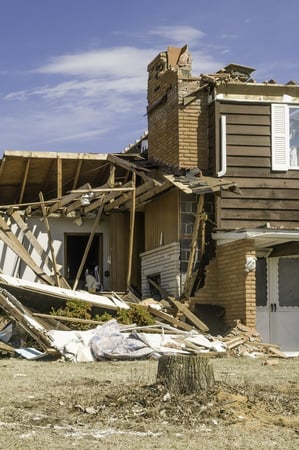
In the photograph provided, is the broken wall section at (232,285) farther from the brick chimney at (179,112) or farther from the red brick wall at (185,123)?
the brick chimney at (179,112)

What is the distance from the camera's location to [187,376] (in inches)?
367

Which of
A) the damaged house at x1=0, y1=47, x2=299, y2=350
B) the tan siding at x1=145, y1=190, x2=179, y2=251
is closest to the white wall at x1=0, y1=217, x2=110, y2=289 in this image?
the damaged house at x1=0, y1=47, x2=299, y2=350

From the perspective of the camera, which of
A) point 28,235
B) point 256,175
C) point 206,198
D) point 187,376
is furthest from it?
point 28,235

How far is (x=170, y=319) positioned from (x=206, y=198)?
11.6 feet

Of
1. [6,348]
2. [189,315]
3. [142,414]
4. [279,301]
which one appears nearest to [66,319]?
[6,348]

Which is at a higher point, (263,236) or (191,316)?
(263,236)

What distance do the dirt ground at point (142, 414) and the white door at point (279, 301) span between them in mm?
6916

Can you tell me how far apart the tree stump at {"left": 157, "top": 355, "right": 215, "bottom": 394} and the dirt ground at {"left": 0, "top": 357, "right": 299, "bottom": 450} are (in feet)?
0.40

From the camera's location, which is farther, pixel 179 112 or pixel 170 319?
pixel 179 112

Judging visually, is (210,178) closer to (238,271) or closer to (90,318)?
(238,271)

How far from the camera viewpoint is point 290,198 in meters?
19.2

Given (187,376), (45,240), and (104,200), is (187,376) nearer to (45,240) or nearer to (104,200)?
(104,200)

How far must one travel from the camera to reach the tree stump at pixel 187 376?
9273 mm

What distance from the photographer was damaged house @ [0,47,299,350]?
18.3m
